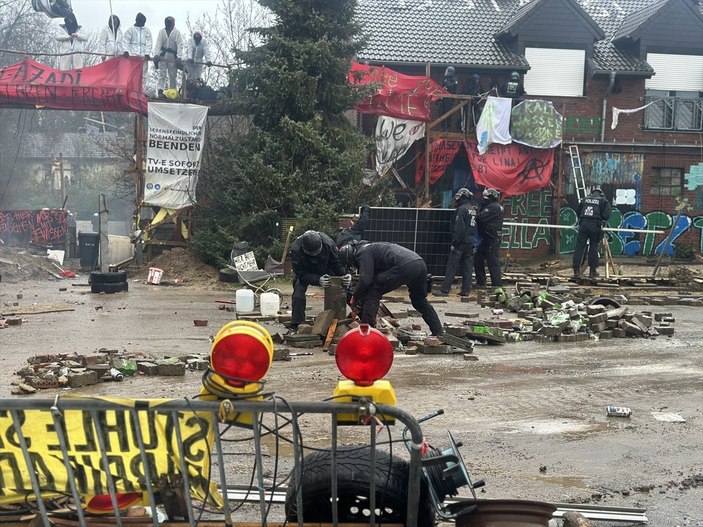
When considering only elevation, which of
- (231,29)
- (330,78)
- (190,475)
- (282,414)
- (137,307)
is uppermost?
(231,29)

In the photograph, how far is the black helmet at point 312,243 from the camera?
483 inches


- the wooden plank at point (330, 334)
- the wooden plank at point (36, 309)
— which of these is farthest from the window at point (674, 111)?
the wooden plank at point (330, 334)

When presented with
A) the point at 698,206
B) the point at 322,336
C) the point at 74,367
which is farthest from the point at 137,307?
the point at 698,206

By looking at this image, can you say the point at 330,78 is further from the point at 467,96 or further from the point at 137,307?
the point at 137,307

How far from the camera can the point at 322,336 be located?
1216cm

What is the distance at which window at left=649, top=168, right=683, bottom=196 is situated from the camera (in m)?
30.8

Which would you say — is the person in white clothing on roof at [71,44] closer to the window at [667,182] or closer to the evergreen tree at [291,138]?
the evergreen tree at [291,138]

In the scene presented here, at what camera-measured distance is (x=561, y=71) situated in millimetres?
30594

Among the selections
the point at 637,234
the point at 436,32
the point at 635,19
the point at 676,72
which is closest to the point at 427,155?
the point at 436,32

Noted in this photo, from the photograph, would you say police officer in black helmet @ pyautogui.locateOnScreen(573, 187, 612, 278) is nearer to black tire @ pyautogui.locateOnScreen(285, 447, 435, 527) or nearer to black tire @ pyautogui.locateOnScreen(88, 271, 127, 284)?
black tire @ pyautogui.locateOnScreen(88, 271, 127, 284)

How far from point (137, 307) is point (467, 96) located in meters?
14.3

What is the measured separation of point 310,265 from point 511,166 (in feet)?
53.8

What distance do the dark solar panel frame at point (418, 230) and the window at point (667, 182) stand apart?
13544mm

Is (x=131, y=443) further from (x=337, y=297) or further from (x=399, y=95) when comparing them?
(x=399, y=95)
